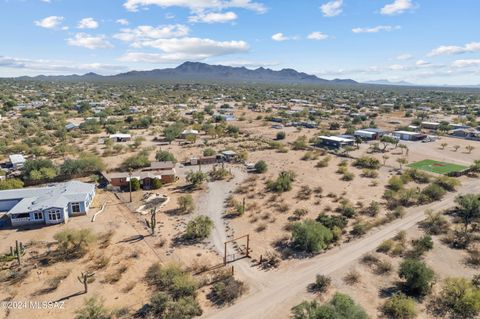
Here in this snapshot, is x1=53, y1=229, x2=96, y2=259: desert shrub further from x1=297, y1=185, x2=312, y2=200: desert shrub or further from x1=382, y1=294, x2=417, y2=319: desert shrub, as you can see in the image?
x1=297, y1=185, x2=312, y2=200: desert shrub

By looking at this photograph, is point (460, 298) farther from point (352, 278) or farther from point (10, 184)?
point (10, 184)

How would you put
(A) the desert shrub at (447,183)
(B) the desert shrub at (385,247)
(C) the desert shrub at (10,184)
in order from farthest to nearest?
(A) the desert shrub at (447,183), (C) the desert shrub at (10,184), (B) the desert shrub at (385,247)

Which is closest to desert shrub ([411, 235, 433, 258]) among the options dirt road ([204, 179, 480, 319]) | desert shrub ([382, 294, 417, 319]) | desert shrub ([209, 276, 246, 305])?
dirt road ([204, 179, 480, 319])

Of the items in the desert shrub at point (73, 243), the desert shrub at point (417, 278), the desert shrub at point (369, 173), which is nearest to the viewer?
the desert shrub at point (417, 278)

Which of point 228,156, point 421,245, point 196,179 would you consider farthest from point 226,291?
point 228,156

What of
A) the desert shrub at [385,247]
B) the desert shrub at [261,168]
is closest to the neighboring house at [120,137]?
the desert shrub at [261,168]

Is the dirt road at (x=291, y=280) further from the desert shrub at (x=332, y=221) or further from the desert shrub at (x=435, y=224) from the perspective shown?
the desert shrub at (x=332, y=221)
